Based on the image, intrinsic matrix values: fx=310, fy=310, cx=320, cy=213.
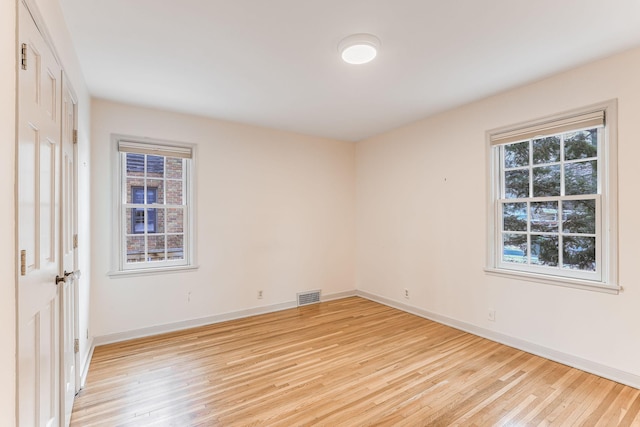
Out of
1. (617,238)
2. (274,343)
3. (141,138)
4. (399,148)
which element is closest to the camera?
(617,238)

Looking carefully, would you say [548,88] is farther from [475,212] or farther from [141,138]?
[141,138]

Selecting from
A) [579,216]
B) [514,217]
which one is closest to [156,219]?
[514,217]

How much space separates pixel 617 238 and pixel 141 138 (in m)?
4.68

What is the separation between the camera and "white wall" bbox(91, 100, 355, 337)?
3.37 meters

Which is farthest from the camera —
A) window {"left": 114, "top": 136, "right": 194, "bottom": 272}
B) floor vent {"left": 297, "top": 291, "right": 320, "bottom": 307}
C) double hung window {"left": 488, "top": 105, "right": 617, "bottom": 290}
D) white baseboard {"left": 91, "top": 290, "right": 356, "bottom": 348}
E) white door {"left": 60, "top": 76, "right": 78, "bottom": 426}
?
floor vent {"left": 297, "top": 291, "right": 320, "bottom": 307}

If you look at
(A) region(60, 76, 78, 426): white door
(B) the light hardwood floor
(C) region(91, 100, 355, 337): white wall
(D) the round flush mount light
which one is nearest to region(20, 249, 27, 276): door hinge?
(A) region(60, 76, 78, 426): white door

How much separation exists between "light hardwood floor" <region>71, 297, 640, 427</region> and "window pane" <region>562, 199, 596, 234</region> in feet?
4.03

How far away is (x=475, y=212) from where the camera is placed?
11.5 feet

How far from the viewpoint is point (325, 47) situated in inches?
92.5

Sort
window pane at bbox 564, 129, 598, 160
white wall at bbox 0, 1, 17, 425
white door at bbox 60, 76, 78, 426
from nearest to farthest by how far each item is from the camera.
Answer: white wall at bbox 0, 1, 17, 425 < white door at bbox 60, 76, 78, 426 < window pane at bbox 564, 129, 598, 160

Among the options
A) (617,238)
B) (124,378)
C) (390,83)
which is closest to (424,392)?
(617,238)

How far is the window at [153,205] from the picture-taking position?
3.52 m

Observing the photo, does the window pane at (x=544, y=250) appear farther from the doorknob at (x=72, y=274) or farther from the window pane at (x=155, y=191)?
the window pane at (x=155, y=191)

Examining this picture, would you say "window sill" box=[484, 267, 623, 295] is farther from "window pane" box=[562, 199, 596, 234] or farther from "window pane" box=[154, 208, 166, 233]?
"window pane" box=[154, 208, 166, 233]
